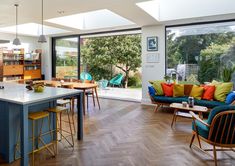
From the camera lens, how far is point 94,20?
22.8 ft

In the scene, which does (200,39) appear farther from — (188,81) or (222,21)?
(188,81)

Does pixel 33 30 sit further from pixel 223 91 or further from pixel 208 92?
pixel 223 91

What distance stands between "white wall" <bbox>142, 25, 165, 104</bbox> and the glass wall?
24 centimetres

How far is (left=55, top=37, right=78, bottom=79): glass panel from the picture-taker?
28.0ft

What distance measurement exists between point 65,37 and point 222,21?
5.95 meters

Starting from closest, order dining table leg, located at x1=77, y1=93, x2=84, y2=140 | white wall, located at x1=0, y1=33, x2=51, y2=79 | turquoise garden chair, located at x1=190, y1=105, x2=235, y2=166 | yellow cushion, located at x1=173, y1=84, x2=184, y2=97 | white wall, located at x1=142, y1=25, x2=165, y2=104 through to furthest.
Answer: turquoise garden chair, located at x1=190, y1=105, x2=235, y2=166 < dining table leg, located at x1=77, y1=93, x2=84, y2=140 < yellow cushion, located at x1=173, y1=84, x2=184, y2=97 < white wall, located at x1=142, y1=25, x2=165, y2=104 < white wall, located at x1=0, y1=33, x2=51, y2=79

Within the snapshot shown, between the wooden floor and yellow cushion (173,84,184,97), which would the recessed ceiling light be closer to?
yellow cushion (173,84,184,97)

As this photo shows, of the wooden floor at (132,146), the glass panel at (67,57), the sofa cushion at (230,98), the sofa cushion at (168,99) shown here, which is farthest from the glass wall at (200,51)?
the glass panel at (67,57)

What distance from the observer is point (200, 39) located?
604 centimetres

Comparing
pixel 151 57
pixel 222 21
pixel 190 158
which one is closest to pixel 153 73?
pixel 151 57

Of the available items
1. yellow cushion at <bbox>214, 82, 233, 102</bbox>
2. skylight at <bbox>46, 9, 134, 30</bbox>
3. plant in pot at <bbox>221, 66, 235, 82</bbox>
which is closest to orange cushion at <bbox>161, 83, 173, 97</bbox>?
yellow cushion at <bbox>214, 82, 233, 102</bbox>

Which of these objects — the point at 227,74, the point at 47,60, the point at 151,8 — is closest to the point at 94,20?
the point at 151,8

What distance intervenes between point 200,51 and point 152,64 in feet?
4.83

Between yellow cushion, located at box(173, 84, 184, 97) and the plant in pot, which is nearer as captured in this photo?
the plant in pot
